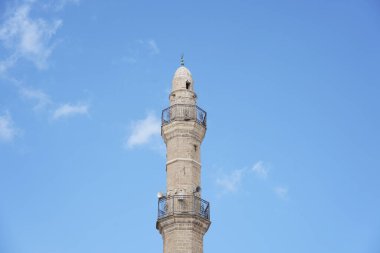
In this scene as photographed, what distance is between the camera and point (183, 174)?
119 ft

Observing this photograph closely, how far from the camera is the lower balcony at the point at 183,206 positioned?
35031 mm

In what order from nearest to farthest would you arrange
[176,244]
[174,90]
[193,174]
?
[176,244] → [193,174] → [174,90]

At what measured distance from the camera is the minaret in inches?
1363

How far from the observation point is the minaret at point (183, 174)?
3462 cm

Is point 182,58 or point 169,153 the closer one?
point 169,153

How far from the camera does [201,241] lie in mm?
35062

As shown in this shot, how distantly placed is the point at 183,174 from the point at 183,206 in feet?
5.74

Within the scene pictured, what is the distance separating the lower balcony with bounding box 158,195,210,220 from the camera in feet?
115

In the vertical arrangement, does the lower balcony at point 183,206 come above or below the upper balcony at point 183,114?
below

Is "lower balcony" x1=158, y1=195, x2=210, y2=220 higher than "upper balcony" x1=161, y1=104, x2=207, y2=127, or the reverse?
"upper balcony" x1=161, y1=104, x2=207, y2=127

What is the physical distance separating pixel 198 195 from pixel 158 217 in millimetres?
2112

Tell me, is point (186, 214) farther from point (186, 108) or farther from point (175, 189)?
point (186, 108)

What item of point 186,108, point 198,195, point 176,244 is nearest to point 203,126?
point 186,108

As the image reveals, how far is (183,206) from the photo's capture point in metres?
35.2
